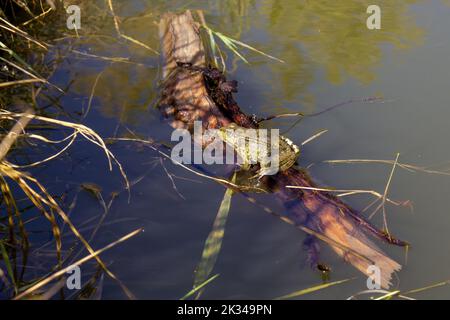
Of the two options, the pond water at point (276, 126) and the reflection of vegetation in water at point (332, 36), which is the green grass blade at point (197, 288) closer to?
the pond water at point (276, 126)

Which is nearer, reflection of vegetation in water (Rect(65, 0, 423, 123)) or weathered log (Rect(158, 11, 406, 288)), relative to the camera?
weathered log (Rect(158, 11, 406, 288))

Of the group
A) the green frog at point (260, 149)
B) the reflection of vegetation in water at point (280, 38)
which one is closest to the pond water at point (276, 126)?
the reflection of vegetation in water at point (280, 38)

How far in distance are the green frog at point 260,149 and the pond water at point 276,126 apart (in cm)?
28

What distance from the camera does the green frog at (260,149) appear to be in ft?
10.7

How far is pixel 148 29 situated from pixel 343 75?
7.41 feet

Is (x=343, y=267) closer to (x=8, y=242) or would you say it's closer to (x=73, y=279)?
(x=73, y=279)

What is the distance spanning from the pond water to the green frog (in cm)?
28

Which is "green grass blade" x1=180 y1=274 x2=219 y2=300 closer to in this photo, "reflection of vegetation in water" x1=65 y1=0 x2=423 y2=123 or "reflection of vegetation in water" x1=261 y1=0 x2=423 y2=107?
"reflection of vegetation in water" x1=65 y1=0 x2=423 y2=123

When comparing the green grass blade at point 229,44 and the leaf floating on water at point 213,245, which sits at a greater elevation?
the green grass blade at point 229,44

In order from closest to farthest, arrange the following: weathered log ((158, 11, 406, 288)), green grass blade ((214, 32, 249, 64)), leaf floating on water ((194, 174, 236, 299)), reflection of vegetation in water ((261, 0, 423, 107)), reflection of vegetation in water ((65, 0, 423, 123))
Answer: leaf floating on water ((194, 174, 236, 299)), weathered log ((158, 11, 406, 288)), reflection of vegetation in water ((65, 0, 423, 123)), green grass blade ((214, 32, 249, 64)), reflection of vegetation in water ((261, 0, 423, 107))

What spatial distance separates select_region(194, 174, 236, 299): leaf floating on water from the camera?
8.63ft

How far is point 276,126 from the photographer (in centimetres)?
390

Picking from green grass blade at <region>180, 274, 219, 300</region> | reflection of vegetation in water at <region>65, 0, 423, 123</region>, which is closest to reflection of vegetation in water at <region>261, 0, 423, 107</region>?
reflection of vegetation in water at <region>65, 0, 423, 123</region>
